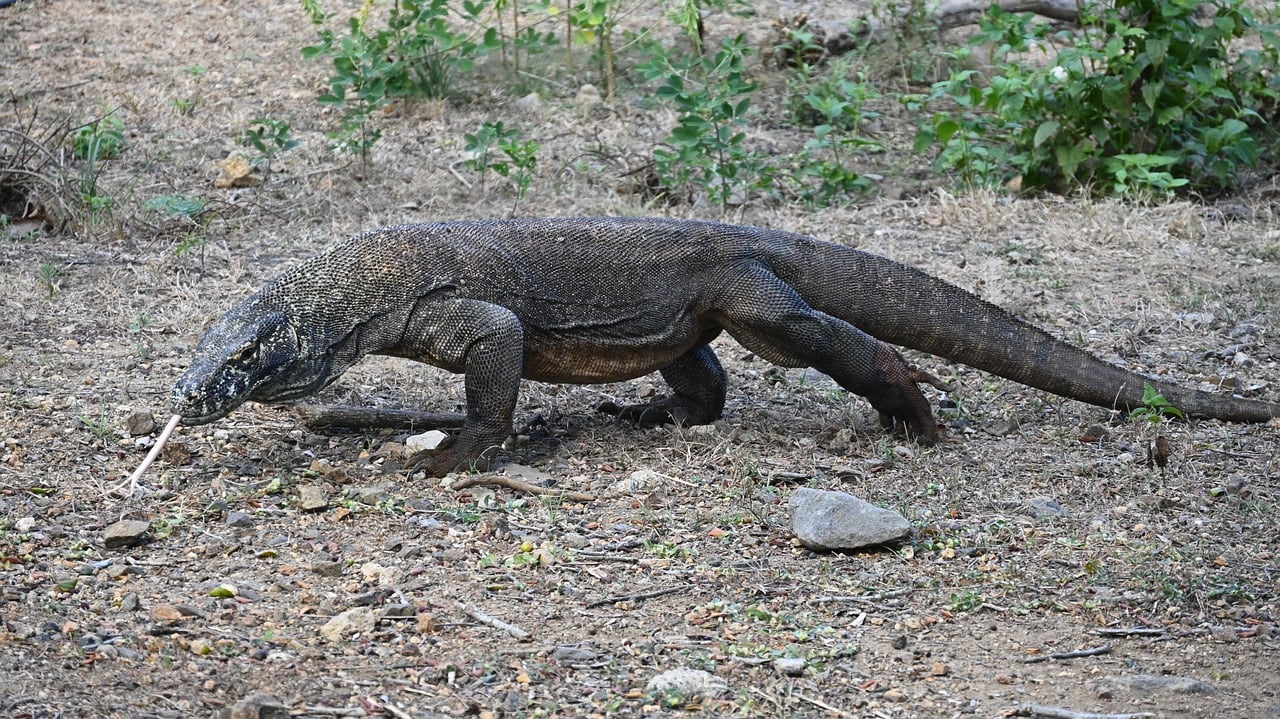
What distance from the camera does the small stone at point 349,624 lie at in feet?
11.1

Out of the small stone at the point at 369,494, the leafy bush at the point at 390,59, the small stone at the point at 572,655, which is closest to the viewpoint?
the small stone at the point at 572,655

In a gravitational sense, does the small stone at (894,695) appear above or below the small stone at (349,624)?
above

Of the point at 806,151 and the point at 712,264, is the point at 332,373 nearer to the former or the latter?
the point at 712,264

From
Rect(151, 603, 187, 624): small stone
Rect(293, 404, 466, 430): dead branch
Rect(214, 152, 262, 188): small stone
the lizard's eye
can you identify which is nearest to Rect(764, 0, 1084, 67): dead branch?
Rect(214, 152, 262, 188): small stone

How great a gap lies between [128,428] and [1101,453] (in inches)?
134

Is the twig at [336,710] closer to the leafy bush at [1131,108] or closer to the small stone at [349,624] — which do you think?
the small stone at [349,624]

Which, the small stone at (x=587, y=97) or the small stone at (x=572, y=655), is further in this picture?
the small stone at (x=587, y=97)

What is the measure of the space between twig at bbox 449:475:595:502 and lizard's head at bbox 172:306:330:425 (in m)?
0.59

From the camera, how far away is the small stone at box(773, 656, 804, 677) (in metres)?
3.22

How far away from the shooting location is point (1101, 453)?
15.8 feet

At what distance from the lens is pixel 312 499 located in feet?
14.0

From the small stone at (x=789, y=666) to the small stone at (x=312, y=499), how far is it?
5.45 ft

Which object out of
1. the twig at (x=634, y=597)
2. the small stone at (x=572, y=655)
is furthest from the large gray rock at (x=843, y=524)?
→ the small stone at (x=572, y=655)

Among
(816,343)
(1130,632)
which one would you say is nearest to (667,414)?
(816,343)
